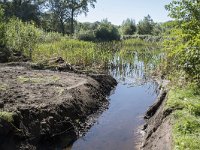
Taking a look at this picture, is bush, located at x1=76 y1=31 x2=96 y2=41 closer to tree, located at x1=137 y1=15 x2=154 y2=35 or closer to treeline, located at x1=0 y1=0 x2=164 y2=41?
treeline, located at x1=0 y1=0 x2=164 y2=41

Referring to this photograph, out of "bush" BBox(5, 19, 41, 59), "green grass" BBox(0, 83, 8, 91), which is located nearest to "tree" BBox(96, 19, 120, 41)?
"bush" BBox(5, 19, 41, 59)

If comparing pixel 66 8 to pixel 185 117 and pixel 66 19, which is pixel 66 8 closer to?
pixel 66 19

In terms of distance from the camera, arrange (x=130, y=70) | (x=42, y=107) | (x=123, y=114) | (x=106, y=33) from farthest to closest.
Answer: (x=106, y=33), (x=130, y=70), (x=123, y=114), (x=42, y=107)

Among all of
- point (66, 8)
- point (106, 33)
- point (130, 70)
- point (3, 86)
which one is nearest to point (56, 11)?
point (66, 8)

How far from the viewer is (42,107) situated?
8.25 meters

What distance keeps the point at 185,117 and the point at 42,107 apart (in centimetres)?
366

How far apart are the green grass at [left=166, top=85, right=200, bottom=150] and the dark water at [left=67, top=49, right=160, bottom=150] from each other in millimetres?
1707

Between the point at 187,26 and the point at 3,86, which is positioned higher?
the point at 187,26

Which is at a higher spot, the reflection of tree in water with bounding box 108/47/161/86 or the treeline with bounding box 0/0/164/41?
the treeline with bounding box 0/0/164/41

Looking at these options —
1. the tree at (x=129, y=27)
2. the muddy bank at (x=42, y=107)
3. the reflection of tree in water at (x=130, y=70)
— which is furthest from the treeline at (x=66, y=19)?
the muddy bank at (x=42, y=107)

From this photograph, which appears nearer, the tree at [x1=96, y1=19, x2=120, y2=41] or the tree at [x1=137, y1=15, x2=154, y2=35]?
the tree at [x1=96, y1=19, x2=120, y2=41]

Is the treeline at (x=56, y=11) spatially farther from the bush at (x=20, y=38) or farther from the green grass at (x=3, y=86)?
the green grass at (x=3, y=86)

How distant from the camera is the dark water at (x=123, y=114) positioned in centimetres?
843

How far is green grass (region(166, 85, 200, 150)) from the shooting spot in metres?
5.39
